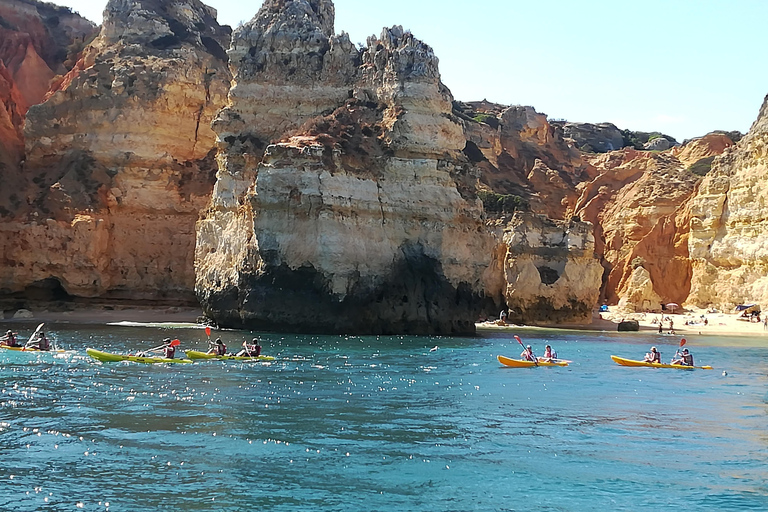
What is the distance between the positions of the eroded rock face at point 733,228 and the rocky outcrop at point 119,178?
109 ft

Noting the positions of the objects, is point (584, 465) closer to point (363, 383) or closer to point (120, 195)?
point (363, 383)

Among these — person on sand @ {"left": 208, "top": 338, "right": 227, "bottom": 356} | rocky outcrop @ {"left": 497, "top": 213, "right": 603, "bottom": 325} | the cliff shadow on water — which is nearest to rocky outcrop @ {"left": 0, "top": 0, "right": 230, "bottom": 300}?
the cliff shadow on water

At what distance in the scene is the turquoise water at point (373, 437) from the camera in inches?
508

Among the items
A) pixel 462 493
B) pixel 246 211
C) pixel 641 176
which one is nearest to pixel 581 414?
pixel 462 493

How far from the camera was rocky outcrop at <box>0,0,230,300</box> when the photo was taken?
168ft

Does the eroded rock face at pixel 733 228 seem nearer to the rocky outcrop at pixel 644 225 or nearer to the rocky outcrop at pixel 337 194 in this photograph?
the rocky outcrop at pixel 644 225

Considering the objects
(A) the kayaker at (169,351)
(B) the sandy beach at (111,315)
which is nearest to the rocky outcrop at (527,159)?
(B) the sandy beach at (111,315)

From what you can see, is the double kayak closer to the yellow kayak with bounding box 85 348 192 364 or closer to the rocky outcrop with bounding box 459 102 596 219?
the yellow kayak with bounding box 85 348 192 364

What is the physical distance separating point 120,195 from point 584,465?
Result: 1733 inches

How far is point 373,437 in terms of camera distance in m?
16.6

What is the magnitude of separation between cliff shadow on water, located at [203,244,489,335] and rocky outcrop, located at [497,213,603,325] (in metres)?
12.8

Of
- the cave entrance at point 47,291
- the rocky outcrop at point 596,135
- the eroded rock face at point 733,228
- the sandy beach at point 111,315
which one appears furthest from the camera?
the rocky outcrop at point 596,135

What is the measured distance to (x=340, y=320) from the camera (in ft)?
130

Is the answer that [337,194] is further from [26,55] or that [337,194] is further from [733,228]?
[26,55]
